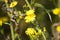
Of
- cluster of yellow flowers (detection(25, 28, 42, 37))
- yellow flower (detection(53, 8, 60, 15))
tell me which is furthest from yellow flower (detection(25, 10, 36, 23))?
yellow flower (detection(53, 8, 60, 15))

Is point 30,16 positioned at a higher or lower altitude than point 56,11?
higher

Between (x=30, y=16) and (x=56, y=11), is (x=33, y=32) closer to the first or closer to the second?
(x=30, y=16)

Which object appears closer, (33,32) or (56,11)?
(33,32)

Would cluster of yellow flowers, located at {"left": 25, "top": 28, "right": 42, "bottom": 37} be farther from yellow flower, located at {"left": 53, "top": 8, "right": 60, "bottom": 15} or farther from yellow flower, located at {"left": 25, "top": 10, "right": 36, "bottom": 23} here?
yellow flower, located at {"left": 53, "top": 8, "right": 60, "bottom": 15}

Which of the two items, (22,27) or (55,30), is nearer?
(22,27)

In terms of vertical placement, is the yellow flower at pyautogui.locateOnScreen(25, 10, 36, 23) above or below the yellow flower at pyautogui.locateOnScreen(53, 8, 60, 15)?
above

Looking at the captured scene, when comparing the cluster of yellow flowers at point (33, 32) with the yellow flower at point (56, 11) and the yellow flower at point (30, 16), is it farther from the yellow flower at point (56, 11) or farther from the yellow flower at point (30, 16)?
the yellow flower at point (56, 11)

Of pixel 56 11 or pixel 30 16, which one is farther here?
pixel 56 11

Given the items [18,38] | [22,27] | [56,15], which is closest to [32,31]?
[18,38]

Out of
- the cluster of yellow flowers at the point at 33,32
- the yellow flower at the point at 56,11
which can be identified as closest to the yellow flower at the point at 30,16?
the cluster of yellow flowers at the point at 33,32

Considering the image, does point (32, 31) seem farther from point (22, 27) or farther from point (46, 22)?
point (46, 22)

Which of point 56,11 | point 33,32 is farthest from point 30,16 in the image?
point 56,11
